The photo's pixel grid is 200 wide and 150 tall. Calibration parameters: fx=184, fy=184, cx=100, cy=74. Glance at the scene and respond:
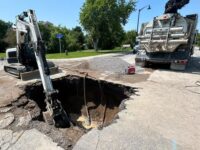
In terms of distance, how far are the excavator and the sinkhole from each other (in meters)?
1.40

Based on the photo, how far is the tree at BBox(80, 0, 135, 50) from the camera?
2656 cm

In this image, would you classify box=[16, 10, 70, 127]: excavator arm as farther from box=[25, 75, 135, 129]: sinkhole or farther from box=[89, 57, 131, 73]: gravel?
box=[89, 57, 131, 73]: gravel

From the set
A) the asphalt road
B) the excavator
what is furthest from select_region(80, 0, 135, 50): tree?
the asphalt road

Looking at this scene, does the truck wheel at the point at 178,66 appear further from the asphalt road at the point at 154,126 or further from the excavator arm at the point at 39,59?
the excavator arm at the point at 39,59

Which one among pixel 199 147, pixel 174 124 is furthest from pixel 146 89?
pixel 199 147

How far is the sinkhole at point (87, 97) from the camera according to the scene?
7404 millimetres

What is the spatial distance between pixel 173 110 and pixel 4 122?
4.33m

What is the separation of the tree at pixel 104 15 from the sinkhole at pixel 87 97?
19.7 meters

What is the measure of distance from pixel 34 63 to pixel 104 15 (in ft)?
63.5

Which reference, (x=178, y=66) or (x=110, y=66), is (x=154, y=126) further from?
(x=110, y=66)

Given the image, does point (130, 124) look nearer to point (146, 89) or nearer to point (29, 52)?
point (146, 89)

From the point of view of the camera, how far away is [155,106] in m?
5.25

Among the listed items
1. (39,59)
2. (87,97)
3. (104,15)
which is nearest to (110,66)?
(87,97)

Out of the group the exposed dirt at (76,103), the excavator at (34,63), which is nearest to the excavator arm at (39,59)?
the excavator at (34,63)
